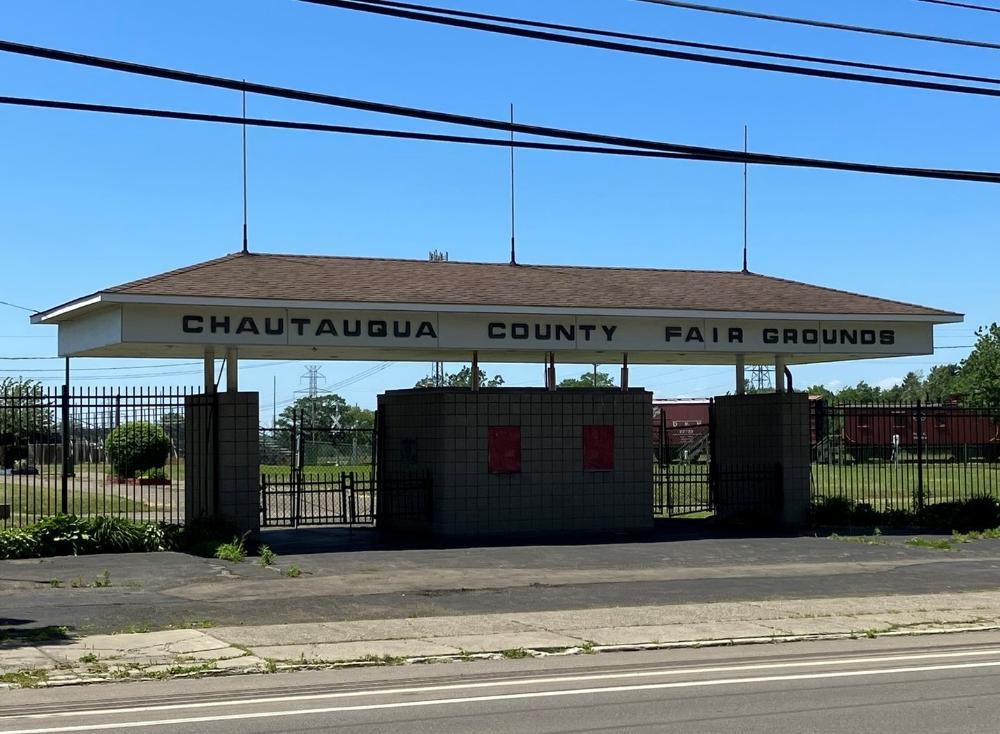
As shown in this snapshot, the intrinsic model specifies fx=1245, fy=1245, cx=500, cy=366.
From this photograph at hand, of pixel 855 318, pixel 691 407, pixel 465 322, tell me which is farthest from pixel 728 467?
pixel 691 407

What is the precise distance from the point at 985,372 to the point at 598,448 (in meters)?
53.0

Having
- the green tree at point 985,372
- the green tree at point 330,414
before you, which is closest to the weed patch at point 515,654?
the green tree at point 985,372

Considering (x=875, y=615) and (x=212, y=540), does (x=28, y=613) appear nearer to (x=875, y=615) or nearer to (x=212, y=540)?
(x=212, y=540)

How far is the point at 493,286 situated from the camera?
2373 cm

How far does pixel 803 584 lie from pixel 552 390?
784 cm

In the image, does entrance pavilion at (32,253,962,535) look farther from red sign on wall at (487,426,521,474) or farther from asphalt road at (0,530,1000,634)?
asphalt road at (0,530,1000,634)

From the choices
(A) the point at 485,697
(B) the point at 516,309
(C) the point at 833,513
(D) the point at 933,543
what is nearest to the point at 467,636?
(A) the point at 485,697

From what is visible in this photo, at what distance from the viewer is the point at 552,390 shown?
958 inches

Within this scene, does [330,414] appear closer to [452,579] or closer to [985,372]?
[985,372]

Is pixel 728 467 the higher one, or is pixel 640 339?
pixel 640 339

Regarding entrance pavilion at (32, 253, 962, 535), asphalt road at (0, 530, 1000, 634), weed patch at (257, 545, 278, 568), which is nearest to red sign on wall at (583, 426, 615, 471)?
entrance pavilion at (32, 253, 962, 535)

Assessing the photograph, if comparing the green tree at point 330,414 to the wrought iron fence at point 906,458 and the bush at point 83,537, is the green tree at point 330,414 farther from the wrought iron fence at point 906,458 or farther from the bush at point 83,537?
the bush at point 83,537

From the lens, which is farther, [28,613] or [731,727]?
[28,613]

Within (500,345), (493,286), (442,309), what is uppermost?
(493,286)
